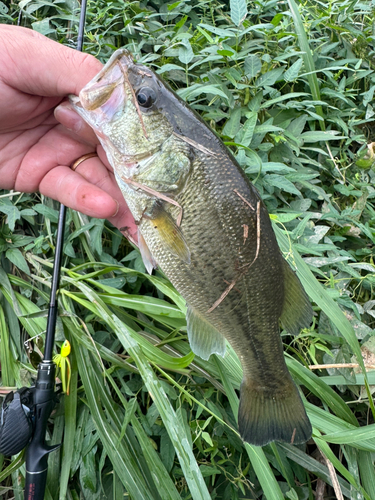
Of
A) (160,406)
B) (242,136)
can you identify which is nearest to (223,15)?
(242,136)

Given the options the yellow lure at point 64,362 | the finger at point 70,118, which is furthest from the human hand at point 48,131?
the yellow lure at point 64,362

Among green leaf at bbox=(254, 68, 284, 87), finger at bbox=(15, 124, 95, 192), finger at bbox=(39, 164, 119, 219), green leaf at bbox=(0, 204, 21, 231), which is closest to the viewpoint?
finger at bbox=(39, 164, 119, 219)

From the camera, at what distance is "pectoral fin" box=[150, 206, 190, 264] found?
1192 millimetres

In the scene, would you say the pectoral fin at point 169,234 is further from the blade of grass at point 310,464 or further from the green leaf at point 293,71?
the green leaf at point 293,71

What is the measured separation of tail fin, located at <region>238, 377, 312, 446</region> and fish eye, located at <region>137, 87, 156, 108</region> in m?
1.06

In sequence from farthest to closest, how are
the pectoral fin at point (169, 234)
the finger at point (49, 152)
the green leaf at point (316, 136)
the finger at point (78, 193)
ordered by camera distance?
the green leaf at point (316, 136) → the finger at point (49, 152) → the finger at point (78, 193) → the pectoral fin at point (169, 234)

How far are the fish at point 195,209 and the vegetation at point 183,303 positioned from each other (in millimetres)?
362

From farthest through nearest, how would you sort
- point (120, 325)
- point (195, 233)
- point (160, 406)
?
1. point (120, 325)
2. point (160, 406)
3. point (195, 233)

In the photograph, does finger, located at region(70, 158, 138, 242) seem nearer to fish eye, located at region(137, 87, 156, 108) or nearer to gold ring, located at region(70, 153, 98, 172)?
gold ring, located at region(70, 153, 98, 172)

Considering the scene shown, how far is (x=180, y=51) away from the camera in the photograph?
209cm

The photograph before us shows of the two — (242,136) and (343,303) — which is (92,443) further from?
(242,136)

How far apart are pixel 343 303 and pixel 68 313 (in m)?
1.38

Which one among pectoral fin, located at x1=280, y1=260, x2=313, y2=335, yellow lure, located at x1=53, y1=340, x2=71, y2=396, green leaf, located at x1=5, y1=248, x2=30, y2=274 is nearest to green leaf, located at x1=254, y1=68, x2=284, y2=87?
pectoral fin, located at x1=280, y1=260, x2=313, y2=335

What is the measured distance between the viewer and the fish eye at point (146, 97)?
1221 mm
